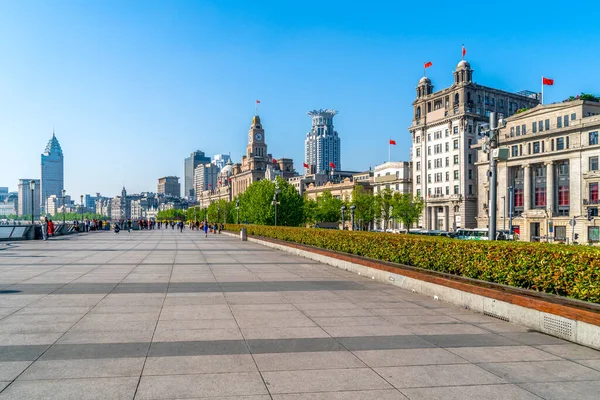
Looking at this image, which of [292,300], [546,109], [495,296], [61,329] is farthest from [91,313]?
[546,109]

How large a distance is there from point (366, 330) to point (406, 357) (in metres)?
1.71

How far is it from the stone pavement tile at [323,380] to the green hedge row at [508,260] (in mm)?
4918

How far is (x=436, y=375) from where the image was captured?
20.5 ft

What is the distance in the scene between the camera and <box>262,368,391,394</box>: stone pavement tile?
573 cm

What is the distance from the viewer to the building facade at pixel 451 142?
82.6 meters

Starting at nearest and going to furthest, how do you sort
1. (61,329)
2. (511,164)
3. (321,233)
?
(61,329), (321,233), (511,164)

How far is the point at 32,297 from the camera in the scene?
11.7 m

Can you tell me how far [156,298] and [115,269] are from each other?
287 inches

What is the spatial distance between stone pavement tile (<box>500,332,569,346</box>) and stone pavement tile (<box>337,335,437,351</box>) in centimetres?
167

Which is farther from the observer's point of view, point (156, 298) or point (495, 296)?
point (156, 298)

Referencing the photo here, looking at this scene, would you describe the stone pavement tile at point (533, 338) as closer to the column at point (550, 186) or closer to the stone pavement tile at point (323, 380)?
the stone pavement tile at point (323, 380)

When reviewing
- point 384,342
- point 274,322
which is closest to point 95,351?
point 274,322

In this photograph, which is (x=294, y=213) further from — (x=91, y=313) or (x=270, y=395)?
(x=270, y=395)

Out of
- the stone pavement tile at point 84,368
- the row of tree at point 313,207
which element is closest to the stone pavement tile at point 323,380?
the stone pavement tile at point 84,368
